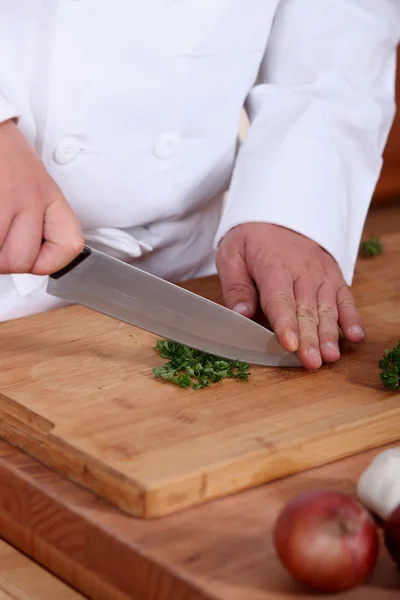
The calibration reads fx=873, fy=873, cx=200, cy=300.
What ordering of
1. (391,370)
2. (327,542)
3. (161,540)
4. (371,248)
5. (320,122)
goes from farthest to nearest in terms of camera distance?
1. (371,248)
2. (320,122)
3. (391,370)
4. (161,540)
5. (327,542)

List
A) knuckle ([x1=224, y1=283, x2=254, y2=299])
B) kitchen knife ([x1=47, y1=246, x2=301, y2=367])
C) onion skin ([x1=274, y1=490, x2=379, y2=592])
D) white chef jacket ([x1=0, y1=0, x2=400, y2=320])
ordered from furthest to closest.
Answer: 1. knuckle ([x1=224, y1=283, x2=254, y2=299])
2. white chef jacket ([x1=0, y1=0, x2=400, y2=320])
3. kitchen knife ([x1=47, y1=246, x2=301, y2=367])
4. onion skin ([x1=274, y1=490, x2=379, y2=592])

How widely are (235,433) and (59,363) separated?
0.30 metres

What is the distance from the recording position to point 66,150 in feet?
4.29

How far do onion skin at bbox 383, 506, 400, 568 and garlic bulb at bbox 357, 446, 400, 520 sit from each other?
7 centimetres

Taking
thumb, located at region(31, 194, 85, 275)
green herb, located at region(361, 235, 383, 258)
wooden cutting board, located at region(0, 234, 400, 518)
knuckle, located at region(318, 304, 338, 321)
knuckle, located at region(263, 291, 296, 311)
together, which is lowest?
green herb, located at region(361, 235, 383, 258)

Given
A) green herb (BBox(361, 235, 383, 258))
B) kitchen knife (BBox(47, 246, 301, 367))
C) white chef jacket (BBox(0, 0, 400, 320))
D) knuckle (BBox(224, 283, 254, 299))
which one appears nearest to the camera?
kitchen knife (BBox(47, 246, 301, 367))

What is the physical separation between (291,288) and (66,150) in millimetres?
400

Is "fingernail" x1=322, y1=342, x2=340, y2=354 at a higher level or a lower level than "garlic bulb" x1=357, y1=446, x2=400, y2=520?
lower

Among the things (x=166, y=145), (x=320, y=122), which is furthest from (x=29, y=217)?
(x=320, y=122)

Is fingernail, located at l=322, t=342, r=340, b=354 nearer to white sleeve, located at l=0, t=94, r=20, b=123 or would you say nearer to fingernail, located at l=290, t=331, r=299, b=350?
fingernail, located at l=290, t=331, r=299, b=350

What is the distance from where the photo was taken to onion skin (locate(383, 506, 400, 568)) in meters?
0.77

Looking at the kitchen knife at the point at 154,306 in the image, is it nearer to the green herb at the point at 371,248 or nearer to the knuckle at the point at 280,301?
the knuckle at the point at 280,301

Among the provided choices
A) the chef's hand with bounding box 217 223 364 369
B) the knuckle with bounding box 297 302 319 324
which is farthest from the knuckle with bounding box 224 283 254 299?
the knuckle with bounding box 297 302 319 324

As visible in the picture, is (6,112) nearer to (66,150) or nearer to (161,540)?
(66,150)
